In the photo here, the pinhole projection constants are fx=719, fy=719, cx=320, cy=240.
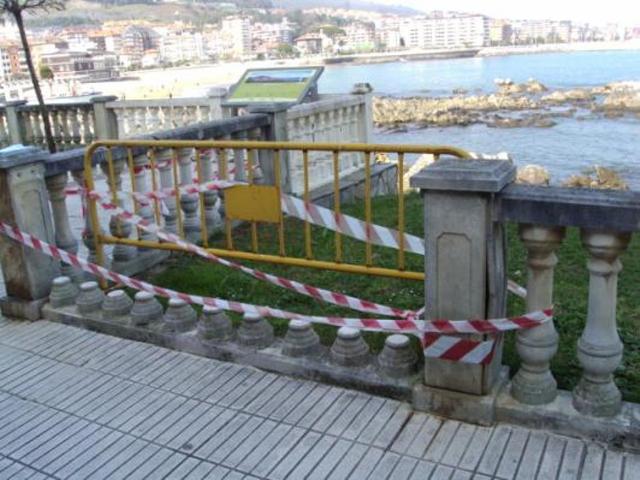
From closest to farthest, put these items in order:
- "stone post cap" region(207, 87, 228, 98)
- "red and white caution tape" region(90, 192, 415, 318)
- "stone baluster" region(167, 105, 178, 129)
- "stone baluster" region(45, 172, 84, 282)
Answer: "red and white caution tape" region(90, 192, 415, 318) → "stone baluster" region(45, 172, 84, 282) → "stone post cap" region(207, 87, 228, 98) → "stone baluster" region(167, 105, 178, 129)

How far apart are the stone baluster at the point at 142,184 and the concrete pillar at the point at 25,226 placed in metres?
1.05

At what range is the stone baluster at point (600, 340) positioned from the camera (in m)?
3.50

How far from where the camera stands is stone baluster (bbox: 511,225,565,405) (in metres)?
3.64

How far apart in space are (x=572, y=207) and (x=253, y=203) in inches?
105

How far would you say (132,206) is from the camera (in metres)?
7.04

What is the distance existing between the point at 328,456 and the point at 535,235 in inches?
60.5

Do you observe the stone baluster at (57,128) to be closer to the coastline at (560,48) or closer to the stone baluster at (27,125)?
the stone baluster at (27,125)

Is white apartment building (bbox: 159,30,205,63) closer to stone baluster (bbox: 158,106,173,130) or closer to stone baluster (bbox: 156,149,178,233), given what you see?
stone baluster (bbox: 158,106,173,130)

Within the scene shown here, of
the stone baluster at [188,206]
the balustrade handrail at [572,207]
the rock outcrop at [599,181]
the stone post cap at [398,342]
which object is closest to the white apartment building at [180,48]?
the rock outcrop at [599,181]

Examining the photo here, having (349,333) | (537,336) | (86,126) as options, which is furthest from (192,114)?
(537,336)

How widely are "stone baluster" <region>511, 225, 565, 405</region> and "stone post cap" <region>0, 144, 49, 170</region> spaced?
3.83 meters

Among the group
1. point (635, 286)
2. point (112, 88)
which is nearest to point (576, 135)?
point (112, 88)

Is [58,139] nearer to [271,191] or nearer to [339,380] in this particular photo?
[271,191]

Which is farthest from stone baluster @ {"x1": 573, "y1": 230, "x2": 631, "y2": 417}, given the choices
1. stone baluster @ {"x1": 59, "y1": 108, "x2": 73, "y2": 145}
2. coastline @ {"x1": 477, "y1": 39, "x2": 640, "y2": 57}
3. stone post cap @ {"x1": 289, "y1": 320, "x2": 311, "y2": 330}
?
coastline @ {"x1": 477, "y1": 39, "x2": 640, "y2": 57}
